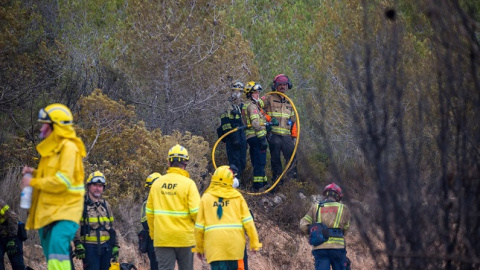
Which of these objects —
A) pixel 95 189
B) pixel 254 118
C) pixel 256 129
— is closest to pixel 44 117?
pixel 95 189

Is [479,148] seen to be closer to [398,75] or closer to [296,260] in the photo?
[398,75]

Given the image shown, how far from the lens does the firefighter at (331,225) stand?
1101cm

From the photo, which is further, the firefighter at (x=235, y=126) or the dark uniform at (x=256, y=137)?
the firefighter at (x=235, y=126)

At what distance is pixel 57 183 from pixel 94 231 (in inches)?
151

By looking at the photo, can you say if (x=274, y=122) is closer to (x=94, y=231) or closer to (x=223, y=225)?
(x=94, y=231)

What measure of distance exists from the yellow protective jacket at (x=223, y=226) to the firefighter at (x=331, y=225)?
1514 mm

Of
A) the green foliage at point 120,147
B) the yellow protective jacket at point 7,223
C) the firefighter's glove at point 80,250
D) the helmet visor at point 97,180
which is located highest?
the green foliage at point 120,147

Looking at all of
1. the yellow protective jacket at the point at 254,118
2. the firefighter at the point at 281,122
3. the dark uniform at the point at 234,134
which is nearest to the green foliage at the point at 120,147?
the dark uniform at the point at 234,134

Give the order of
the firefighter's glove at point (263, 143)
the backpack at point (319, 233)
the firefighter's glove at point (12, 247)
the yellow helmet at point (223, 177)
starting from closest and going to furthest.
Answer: the yellow helmet at point (223, 177) → the firefighter's glove at point (12, 247) → the backpack at point (319, 233) → the firefighter's glove at point (263, 143)

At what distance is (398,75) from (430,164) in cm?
65

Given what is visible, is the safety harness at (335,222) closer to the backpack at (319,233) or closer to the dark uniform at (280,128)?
the backpack at (319,233)

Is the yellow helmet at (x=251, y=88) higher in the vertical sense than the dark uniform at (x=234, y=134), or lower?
higher

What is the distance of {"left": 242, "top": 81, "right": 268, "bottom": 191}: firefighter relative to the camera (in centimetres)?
1509

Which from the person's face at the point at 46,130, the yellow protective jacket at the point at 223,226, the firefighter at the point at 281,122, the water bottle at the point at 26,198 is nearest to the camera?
the water bottle at the point at 26,198
